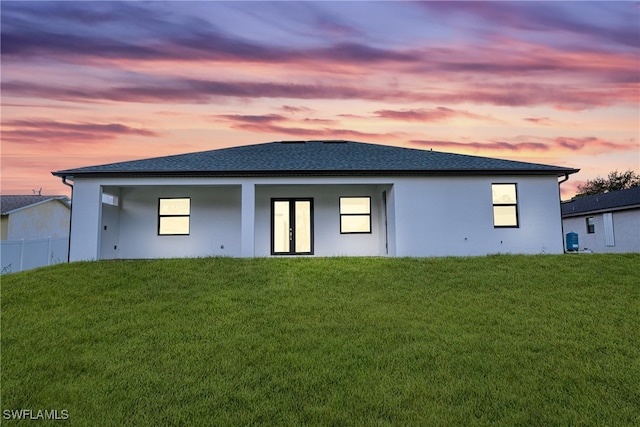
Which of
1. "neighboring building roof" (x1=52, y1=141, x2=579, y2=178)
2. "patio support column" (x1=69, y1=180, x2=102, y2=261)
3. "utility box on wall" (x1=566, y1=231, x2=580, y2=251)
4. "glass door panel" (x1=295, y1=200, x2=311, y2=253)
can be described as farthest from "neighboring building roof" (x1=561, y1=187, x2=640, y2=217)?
"patio support column" (x1=69, y1=180, x2=102, y2=261)

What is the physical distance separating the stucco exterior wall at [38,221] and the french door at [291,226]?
18.2m

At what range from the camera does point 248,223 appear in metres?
11.8

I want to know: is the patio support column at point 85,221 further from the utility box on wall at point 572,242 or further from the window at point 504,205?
the utility box on wall at point 572,242

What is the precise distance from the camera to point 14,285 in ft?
26.7

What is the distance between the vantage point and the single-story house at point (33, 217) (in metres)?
22.3

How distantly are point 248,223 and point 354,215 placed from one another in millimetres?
3826

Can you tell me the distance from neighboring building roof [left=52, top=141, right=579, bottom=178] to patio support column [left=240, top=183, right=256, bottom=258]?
0.55m

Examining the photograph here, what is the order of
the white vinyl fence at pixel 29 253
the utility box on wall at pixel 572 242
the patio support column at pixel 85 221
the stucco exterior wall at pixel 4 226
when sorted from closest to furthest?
1. the patio support column at pixel 85 221
2. the white vinyl fence at pixel 29 253
3. the utility box on wall at pixel 572 242
4. the stucco exterior wall at pixel 4 226

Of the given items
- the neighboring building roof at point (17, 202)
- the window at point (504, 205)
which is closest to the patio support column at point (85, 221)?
the window at point (504, 205)

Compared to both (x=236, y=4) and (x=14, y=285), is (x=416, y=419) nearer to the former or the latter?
(x=14, y=285)

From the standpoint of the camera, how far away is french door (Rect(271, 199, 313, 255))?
525 inches

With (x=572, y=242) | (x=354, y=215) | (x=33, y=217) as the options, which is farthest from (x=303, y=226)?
(x=33, y=217)

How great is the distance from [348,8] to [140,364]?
1037 cm

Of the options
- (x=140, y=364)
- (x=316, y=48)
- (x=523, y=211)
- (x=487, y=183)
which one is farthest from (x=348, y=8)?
(x=140, y=364)
